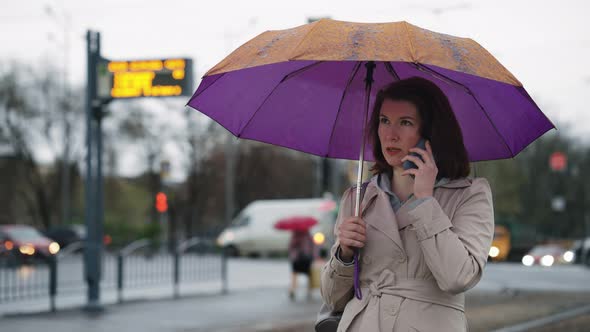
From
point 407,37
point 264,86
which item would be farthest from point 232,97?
point 407,37

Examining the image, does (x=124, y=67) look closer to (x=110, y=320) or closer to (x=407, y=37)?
(x=110, y=320)

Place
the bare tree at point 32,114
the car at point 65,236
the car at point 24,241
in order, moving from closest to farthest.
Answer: the car at point 24,241
the car at point 65,236
the bare tree at point 32,114

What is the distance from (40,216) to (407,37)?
2101 inches

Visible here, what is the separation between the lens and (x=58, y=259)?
47.9 ft

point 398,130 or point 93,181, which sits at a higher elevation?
point 398,130

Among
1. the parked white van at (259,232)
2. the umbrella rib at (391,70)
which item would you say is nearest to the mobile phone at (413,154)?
the umbrella rib at (391,70)

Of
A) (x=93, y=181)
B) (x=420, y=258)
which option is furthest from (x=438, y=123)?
(x=93, y=181)

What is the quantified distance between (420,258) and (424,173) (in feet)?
0.88

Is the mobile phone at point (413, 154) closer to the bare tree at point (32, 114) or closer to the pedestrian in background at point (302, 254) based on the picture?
the pedestrian in background at point (302, 254)

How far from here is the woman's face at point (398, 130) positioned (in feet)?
9.87

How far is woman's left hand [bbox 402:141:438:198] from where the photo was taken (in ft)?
9.37

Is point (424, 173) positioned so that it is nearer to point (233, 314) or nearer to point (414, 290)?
point (414, 290)

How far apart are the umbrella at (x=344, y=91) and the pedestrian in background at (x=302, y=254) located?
13.4 metres

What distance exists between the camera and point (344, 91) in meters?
3.75
